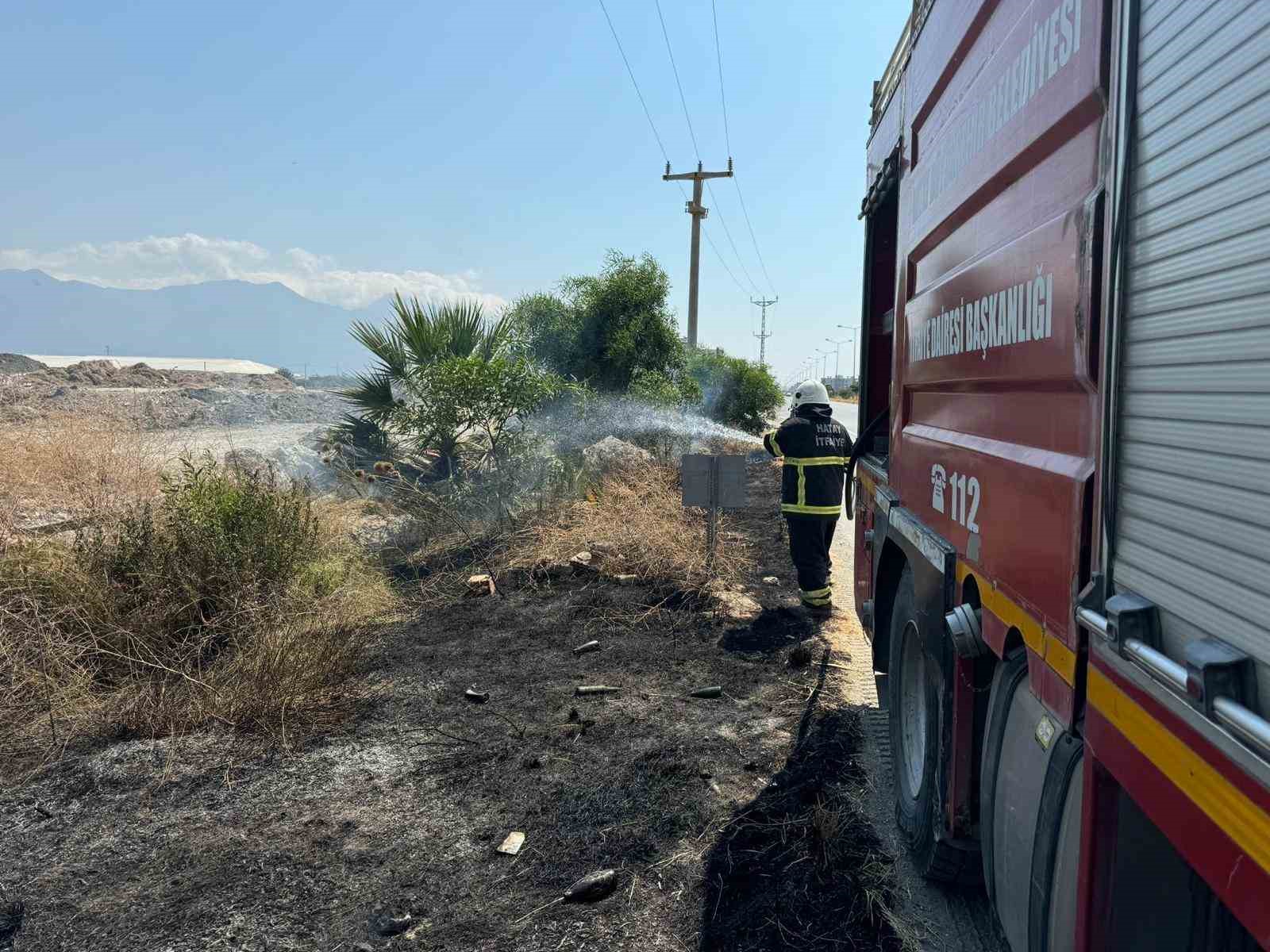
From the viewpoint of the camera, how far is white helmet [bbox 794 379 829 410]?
6855 millimetres

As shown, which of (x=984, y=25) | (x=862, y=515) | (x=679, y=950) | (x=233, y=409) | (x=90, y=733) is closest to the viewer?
(x=984, y=25)

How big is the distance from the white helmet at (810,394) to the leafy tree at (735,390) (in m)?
16.2

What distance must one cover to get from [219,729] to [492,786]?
161cm

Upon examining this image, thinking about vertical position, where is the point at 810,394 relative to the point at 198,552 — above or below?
above

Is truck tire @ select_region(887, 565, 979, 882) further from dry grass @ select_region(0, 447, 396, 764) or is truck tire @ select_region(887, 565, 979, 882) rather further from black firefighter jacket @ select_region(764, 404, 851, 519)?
dry grass @ select_region(0, 447, 396, 764)

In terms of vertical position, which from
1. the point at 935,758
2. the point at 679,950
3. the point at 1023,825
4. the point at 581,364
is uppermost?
the point at 581,364

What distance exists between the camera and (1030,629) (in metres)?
1.92

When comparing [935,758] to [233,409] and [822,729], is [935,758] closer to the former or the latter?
[822,729]

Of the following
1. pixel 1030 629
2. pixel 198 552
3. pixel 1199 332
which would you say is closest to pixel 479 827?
pixel 1030 629

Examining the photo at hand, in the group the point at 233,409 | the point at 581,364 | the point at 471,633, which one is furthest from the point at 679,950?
the point at 233,409

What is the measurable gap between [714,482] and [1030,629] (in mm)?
5690

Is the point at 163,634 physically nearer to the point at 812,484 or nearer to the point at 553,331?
the point at 812,484

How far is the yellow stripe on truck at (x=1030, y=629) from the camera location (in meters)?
1.68

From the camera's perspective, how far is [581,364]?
17.6m
